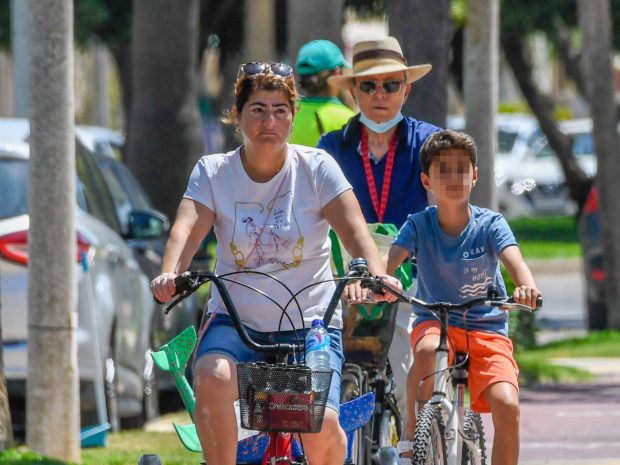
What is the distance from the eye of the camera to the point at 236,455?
210 inches

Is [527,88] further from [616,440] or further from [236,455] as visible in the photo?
[236,455]

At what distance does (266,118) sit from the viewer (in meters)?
5.48

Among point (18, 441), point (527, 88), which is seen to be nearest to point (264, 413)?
point (18, 441)

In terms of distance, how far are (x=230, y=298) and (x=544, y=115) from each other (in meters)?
18.7

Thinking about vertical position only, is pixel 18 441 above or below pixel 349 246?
below

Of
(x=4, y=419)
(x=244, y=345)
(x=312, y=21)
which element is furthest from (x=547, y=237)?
(x=244, y=345)

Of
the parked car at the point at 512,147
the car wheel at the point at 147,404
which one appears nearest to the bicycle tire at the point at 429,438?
the car wheel at the point at 147,404

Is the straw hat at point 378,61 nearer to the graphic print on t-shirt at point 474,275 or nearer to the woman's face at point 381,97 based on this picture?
the woman's face at point 381,97

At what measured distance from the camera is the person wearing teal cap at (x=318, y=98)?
769 centimetres

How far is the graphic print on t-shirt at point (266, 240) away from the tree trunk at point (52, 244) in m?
2.76

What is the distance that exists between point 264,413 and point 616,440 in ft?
17.9

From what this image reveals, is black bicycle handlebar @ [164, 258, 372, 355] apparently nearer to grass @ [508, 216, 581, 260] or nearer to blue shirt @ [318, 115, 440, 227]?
blue shirt @ [318, 115, 440, 227]

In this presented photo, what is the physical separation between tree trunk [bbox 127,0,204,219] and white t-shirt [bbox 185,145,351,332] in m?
8.54

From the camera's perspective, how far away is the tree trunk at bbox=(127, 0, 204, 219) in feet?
46.5
